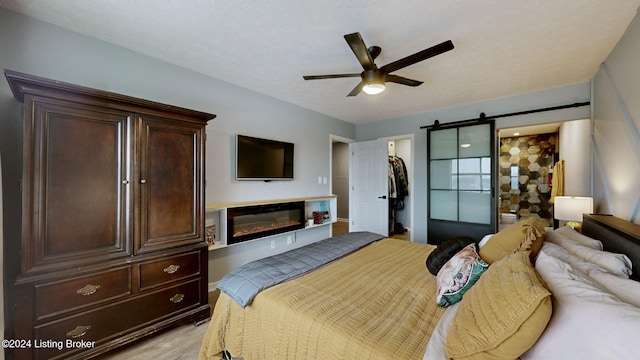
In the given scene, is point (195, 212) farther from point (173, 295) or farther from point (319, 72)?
point (319, 72)

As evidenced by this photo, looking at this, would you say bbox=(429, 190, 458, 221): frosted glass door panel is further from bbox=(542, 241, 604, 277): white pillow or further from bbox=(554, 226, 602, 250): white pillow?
bbox=(542, 241, 604, 277): white pillow

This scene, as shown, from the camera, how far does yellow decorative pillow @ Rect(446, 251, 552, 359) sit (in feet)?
2.36

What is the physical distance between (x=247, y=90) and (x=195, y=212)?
69.5 inches

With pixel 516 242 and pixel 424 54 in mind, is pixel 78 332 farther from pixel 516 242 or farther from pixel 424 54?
pixel 424 54

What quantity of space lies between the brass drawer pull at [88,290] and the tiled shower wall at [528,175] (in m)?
7.76

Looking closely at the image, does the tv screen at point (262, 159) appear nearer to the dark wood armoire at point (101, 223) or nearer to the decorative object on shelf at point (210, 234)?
the decorative object on shelf at point (210, 234)

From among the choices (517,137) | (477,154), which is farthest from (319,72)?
(517,137)

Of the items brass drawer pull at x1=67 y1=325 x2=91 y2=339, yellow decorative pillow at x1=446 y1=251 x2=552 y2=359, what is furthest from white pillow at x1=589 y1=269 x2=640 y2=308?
brass drawer pull at x1=67 y1=325 x2=91 y2=339

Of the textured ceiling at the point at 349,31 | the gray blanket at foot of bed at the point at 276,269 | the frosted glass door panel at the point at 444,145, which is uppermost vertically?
the textured ceiling at the point at 349,31

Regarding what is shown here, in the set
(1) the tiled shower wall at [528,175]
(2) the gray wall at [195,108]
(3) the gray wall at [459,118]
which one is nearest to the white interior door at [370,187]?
(3) the gray wall at [459,118]

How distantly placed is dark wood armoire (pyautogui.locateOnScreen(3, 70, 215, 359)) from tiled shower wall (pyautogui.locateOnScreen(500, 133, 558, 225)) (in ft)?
23.5

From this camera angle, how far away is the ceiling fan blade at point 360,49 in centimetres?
157

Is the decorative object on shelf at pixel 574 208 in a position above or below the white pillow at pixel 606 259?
above

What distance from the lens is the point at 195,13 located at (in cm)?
169
